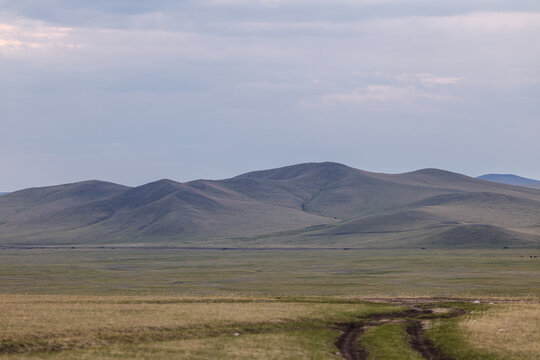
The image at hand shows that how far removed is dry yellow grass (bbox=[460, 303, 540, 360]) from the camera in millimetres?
34094

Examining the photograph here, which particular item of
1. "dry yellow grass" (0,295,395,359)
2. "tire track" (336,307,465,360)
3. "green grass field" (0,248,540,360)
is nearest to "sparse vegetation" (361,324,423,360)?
"green grass field" (0,248,540,360)

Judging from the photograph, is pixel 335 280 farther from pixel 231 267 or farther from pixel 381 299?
pixel 381 299

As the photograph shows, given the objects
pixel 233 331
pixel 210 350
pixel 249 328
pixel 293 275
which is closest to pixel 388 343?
pixel 249 328

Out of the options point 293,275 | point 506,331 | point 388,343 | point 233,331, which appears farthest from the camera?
point 293,275

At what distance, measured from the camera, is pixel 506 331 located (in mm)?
38688

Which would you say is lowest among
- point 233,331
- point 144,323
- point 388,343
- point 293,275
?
point 293,275

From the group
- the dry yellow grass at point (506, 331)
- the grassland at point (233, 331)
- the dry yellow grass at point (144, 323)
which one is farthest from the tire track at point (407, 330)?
the dry yellow grass at point (506, 331)

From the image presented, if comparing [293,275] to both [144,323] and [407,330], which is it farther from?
[144,323]

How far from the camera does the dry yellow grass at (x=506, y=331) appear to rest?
34.1 meters

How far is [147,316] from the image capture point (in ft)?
134

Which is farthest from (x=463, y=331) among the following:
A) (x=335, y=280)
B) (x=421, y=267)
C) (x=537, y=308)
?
(x=421, y=267)

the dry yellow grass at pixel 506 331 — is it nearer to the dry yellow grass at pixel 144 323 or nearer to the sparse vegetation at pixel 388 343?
the sparse vegetation at pixel 388 343

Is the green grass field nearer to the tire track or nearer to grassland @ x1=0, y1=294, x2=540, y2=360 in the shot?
grassland @ x1=0, y1=294, x2=540, y2=360

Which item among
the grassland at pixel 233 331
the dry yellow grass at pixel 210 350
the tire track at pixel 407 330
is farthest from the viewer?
the tire track at pixel 407 330
